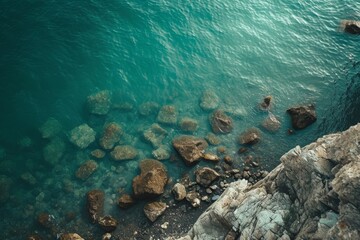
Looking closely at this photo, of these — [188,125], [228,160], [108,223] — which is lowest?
[108,223]

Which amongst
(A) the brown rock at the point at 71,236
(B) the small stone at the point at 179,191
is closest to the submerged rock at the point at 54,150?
(A) the brown rock at the point at 71,236

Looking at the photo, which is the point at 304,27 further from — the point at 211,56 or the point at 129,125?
the point at 129,125

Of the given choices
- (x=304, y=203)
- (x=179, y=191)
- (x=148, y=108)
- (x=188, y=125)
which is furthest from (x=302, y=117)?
(x=304, y=203)

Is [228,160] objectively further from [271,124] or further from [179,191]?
[271,124]

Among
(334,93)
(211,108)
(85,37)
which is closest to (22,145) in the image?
(85,37)

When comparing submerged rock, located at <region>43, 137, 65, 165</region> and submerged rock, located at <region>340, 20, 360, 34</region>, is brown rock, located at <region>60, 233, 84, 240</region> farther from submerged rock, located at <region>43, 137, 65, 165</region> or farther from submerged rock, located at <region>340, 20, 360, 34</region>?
submerged rock, located at <region>340, 20, 360, 34</region>
